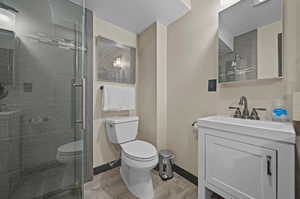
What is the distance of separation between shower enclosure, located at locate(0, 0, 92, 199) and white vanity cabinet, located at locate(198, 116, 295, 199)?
1.20 meters

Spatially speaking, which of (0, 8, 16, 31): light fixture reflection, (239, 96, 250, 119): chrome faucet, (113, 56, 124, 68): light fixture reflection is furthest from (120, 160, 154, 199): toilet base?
(0, 8, 16, 31): light fixture reflection

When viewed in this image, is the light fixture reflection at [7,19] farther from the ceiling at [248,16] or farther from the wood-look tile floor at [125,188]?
the ceiling at [248,16]

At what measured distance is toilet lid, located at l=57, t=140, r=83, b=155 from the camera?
1245 mm

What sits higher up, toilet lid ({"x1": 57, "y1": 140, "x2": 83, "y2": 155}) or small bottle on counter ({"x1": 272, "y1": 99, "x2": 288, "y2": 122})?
small bottle on counter ({"x1": 272, "y1": 99, "x2": 288, "y2": 122})

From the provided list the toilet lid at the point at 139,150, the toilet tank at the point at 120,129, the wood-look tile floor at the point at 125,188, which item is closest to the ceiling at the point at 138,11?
the toilet tank at the point at 120,129

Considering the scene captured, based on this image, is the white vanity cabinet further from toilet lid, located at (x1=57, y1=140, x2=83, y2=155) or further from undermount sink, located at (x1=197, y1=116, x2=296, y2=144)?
toilet lid, located at (x1=57, y1=140, x2=83, y2=155)

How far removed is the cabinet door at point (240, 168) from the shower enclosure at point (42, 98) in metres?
1.23

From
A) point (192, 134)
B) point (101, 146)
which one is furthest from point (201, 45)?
point (101, 146)

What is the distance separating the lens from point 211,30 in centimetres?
131

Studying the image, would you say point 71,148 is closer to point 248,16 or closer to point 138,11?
point 138,11

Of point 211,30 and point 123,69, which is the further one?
point 123,69

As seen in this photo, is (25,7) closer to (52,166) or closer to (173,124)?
(52,166)

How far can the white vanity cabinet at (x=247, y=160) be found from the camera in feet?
2.22

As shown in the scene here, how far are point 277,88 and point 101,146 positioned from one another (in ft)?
6.11
